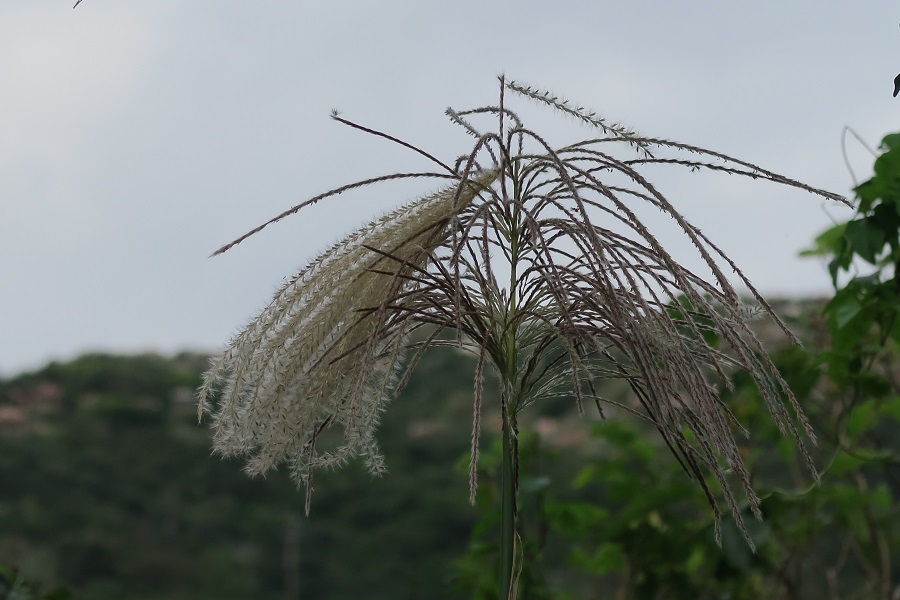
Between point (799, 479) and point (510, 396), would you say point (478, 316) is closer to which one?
point (510, 396)

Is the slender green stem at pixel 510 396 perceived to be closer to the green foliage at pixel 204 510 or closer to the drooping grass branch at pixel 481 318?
the drooping grass branch at pixel 481 318

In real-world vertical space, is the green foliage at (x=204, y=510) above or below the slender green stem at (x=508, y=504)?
above

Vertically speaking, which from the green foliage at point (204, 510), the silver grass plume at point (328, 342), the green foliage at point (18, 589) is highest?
the green foliage at point (204, 510)

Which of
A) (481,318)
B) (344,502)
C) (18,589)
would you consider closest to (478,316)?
(481,318)

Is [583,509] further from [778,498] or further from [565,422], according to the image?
[565,422]

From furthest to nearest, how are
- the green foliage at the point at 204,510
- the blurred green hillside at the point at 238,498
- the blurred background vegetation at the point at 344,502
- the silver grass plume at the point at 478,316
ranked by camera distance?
the green foliage at the point at 204,510
the blurred green hillside at the point at 238,498
the blurred background vegetation at the point at 344,502
the silver grass plume at the point at 478,316

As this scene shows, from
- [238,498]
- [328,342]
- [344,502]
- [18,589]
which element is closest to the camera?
[328,342]

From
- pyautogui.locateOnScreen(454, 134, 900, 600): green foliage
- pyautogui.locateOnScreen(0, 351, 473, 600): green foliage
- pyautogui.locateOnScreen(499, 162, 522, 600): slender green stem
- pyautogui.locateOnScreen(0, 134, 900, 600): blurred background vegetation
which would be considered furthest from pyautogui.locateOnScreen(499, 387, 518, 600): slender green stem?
pyautogui.locateOnScreen(0, 351, 473, 600): green foliage

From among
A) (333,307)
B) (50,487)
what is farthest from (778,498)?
(50,487)

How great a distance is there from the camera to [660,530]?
3143 millimetres

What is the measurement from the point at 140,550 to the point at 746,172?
828 centimetres

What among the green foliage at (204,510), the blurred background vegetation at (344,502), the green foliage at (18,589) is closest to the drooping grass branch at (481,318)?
the green foliage at (18,589)

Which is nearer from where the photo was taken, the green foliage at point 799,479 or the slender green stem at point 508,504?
the slender green stem at point 508,504

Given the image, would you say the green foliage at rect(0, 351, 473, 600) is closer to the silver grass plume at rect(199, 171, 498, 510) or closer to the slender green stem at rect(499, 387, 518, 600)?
the slender green stem at rect(499, 387, 518, 600)
